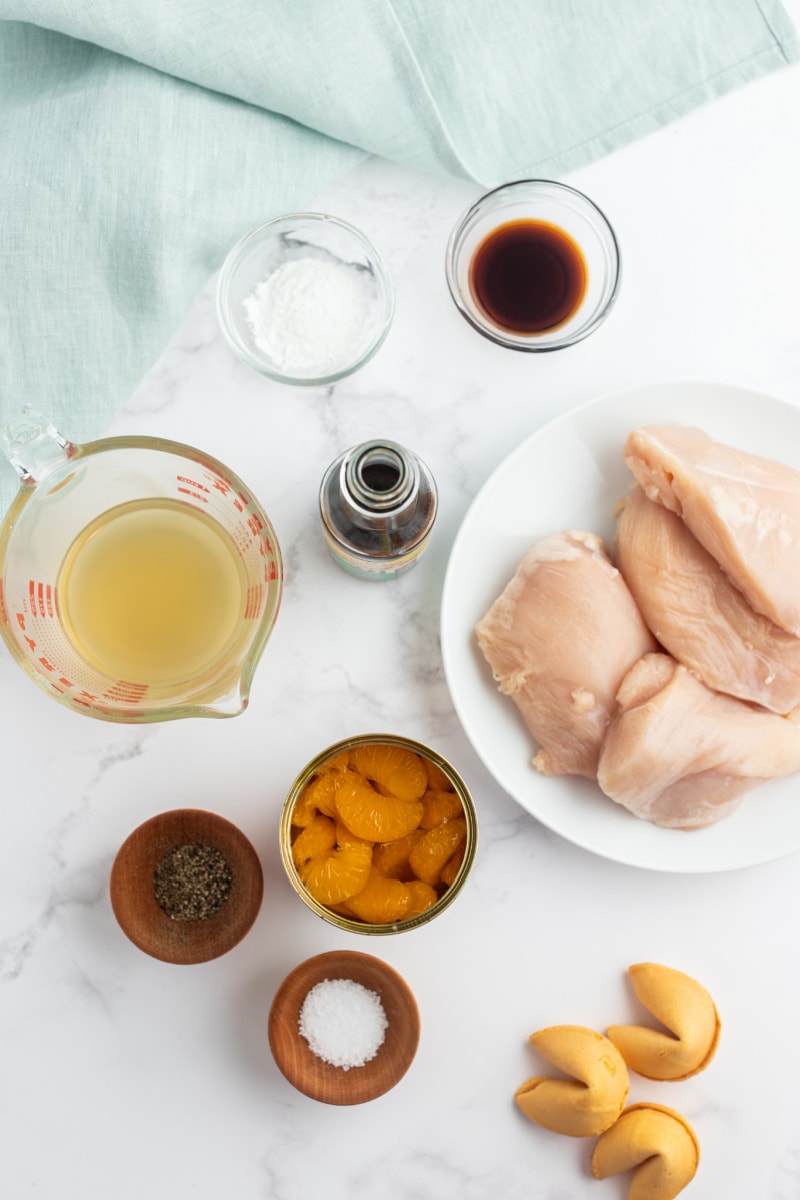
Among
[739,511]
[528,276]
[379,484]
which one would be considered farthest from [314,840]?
[528,276]

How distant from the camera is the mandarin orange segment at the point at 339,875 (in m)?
1.39

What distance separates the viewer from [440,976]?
1550 millimetres

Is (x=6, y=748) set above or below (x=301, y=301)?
below

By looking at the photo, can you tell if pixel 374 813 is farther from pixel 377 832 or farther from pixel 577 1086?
pixel 577 1086

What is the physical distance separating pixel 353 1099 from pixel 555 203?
150 centimetres

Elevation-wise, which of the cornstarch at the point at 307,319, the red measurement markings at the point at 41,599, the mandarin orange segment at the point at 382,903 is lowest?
the mandarin orange segment at the point at 382,903

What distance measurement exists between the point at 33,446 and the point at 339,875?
75cm

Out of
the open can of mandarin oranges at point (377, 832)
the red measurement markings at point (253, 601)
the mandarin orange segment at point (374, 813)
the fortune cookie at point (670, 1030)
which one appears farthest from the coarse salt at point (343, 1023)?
the red measurement markings at point (253, 601)

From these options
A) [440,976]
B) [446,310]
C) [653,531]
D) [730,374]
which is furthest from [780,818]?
[446,310]

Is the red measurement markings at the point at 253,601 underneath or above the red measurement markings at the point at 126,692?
above

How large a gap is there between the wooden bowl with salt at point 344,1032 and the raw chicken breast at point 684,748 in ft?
1.56

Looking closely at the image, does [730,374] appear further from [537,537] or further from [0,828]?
[0,828]

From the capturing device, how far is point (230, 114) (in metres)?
1.47

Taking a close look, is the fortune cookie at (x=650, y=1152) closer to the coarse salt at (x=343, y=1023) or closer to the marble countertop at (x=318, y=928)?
the marble countertop at (x=318, y=928)
